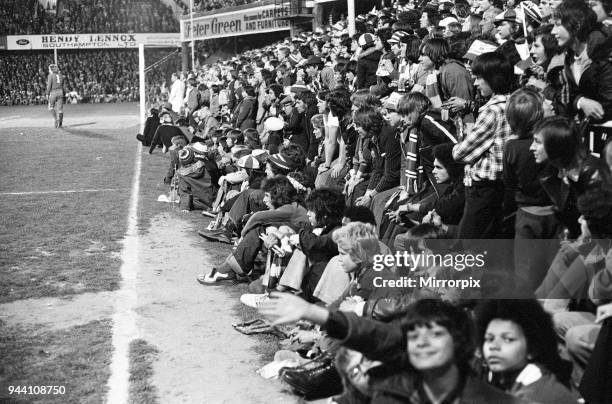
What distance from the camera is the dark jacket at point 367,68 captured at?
11977 mm

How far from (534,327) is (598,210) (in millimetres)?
918

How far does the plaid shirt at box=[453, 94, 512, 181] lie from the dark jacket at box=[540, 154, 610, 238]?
24.1 inches

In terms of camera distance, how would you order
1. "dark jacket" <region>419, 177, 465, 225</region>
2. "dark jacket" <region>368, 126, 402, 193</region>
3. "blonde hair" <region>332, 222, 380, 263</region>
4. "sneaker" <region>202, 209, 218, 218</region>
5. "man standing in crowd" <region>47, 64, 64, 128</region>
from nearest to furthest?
"blonde hair" <region>332, 222, 380, 263</region> → "dark jacket" <region>419, 177, 465, 225</region> → "dark jacket" <region>368, 126, 402, 193</region> → "sneaker" <region>202, 209, 218, 218</region> → "man standing in crowd" <region>47, 64, 64, 128</region>

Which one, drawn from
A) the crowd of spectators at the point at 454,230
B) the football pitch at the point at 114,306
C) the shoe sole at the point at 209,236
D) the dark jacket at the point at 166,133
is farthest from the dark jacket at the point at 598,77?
the dark jacket at the point at 166,133

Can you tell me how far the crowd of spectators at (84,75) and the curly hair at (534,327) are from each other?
44350mm

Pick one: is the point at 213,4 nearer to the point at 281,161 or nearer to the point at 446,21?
the point at 446,21

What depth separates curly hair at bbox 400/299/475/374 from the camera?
3.47 metres

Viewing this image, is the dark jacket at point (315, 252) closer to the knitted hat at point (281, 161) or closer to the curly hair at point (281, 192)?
the curly hair at point (281, 192)

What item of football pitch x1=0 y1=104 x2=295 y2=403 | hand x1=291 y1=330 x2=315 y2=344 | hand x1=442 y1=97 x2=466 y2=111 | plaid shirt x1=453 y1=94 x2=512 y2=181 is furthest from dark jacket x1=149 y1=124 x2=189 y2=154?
plaid shirt x1=453 y1=94 x2=512 y2=181

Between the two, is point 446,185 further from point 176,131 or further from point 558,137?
point 176,131

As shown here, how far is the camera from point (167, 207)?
13484mm

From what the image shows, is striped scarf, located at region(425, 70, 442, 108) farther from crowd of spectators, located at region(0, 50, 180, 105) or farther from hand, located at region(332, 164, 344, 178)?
crowd of spectators, located at region(0, 50, 180, 105)

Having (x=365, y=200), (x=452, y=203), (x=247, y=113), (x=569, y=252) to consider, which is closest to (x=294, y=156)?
(x=365, y=200)

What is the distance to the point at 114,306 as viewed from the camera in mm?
7863
